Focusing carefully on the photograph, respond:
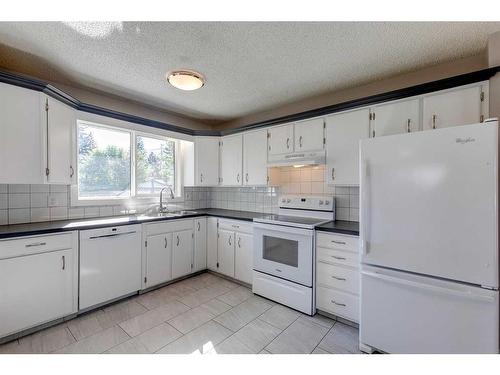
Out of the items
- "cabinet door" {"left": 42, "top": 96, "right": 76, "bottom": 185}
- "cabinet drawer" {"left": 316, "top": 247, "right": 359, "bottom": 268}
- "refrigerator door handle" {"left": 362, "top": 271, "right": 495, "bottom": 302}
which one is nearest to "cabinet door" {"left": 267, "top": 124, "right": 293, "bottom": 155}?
"cabinet drawer" {"left": 316, "top": 247, "right": 359, "bottom": 268}

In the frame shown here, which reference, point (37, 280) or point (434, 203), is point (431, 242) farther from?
point (37, 280)

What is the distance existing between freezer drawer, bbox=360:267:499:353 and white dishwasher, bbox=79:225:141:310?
238 cm

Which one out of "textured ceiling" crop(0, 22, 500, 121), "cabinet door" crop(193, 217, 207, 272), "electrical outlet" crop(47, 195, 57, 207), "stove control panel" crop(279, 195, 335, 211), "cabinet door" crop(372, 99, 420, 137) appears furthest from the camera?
"cabinet door" crop(193, 217, 207, 272)

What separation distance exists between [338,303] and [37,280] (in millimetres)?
2711

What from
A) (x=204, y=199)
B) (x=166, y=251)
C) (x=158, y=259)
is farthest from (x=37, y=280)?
(x=204, y=199)

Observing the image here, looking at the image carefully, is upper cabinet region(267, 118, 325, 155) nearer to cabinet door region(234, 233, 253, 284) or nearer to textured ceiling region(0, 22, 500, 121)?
textured ceiling region(0, 22, 500, 121)

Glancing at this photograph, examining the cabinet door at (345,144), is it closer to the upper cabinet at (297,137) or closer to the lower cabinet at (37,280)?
the upper cabinet at (297,137)

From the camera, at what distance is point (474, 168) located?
52.7 inches

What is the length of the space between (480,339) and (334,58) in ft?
7.42

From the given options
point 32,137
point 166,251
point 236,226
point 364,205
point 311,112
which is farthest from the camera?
point 236,226

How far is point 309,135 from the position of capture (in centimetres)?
269

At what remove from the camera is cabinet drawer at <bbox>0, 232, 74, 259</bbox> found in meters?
1.79

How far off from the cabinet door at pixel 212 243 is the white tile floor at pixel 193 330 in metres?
0.68
